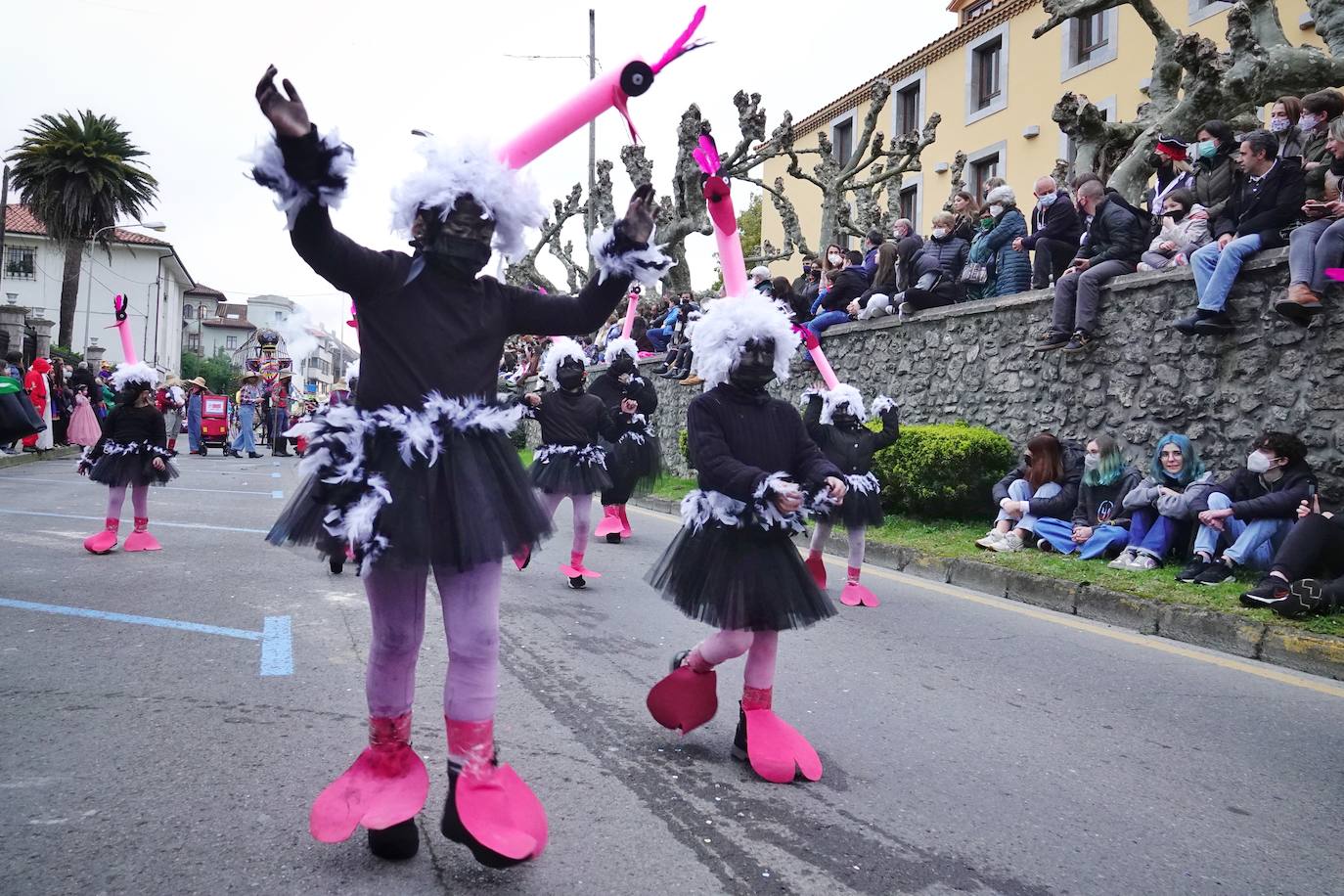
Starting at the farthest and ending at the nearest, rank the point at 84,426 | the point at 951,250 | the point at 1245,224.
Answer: the point at 84,426 → the point at 951,250 → the point at 1245,224

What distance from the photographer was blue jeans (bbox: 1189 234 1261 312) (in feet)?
28.6

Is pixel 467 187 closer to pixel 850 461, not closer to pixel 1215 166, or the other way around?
pixel 850 461

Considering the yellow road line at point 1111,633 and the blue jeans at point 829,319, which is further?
the blue jeans at point 829,319

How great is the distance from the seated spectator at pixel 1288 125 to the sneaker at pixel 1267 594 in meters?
4.67

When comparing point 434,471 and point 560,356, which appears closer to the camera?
point 434,471

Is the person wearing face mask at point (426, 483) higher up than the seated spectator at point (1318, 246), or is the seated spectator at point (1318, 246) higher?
the seated spectator at point (1318, 246)

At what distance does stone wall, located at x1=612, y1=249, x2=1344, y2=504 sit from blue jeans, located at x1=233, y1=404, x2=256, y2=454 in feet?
65.4

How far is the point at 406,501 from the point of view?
9.95ft

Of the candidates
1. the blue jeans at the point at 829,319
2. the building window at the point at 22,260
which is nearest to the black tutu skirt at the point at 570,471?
the blue jeans at the point at 829,319

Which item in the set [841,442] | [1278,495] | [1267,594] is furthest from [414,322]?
[1278,495]

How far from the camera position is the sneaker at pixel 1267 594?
22.1 feet

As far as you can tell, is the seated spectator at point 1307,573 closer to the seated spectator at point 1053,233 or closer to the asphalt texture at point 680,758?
the asphalt texture at point 680,758

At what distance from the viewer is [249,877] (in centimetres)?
288

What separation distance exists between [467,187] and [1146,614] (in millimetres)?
5995
